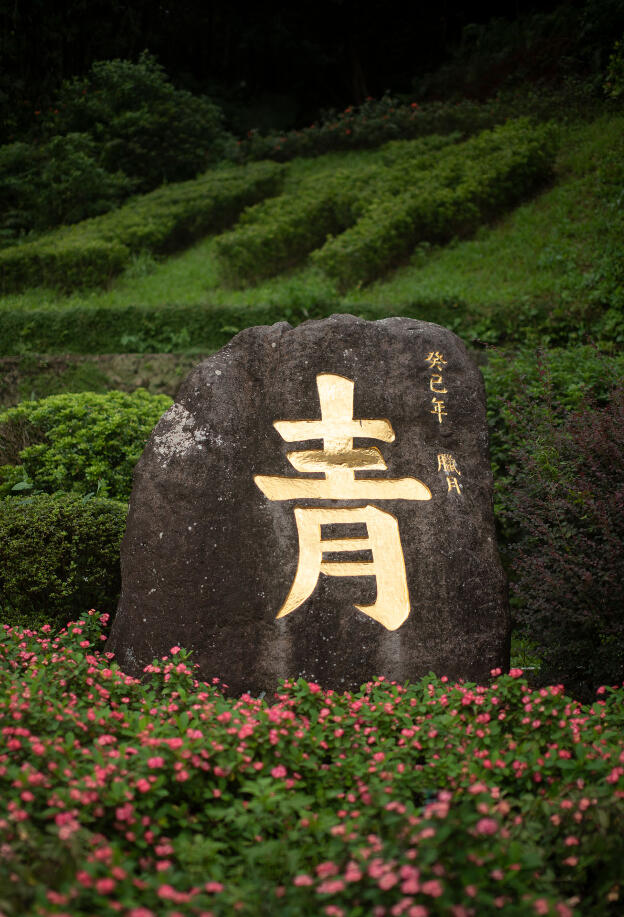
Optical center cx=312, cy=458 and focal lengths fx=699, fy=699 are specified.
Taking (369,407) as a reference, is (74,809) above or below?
below

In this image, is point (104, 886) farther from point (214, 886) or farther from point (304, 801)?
point (304, 801)

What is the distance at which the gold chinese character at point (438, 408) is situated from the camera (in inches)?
142

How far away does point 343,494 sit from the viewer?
350 centimetres

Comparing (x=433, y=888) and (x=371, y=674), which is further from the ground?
(x=433, y=888)

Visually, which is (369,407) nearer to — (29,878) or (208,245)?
(29,878)

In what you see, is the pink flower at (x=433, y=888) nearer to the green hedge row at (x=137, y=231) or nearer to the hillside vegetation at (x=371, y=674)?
the hillside vegetation at (x=371, y=674)

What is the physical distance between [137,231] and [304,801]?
9965mm

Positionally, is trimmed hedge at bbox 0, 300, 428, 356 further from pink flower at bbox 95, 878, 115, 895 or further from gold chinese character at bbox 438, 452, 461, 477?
pink flower at bbox 95, 878, 115, 895

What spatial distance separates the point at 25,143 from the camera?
12672 millimetres

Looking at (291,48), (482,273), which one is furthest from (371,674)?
(291,48)

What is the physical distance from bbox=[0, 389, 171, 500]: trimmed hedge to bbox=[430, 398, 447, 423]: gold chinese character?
8.52 ft

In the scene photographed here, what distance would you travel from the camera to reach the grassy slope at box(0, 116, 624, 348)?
24.1 ft

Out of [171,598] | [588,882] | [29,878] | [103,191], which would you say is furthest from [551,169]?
[29,878]

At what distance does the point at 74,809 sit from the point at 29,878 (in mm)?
294
